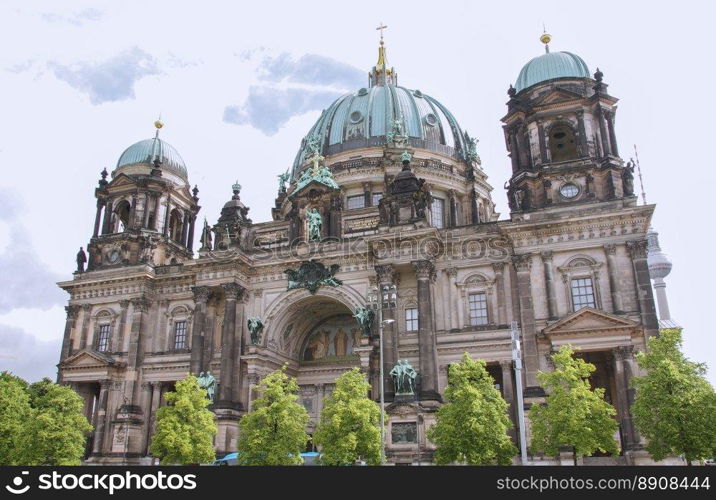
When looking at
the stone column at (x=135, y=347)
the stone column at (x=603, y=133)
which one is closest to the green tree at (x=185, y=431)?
the stone column at (x=135, y=347)

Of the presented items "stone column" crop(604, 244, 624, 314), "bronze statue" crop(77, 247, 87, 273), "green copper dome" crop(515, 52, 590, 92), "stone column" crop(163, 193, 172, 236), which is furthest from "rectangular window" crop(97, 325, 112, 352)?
"stone column" crop(604, 244, 624, 314)

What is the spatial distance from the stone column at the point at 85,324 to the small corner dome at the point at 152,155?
12981 mm

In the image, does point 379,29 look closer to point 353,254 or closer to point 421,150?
point 421,150

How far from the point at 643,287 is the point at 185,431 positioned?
1054 inches

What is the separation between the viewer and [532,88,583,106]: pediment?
4334 cm

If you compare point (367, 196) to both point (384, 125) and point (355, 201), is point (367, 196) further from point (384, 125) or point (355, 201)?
point (384, 125)

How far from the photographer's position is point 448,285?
43.0m

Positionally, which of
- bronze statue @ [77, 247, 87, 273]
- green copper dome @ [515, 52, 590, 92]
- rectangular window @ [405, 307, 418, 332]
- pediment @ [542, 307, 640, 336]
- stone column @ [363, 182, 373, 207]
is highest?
green copper dome @ [515, 52, 590, 92]

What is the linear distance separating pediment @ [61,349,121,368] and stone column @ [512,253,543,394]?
2952 cm

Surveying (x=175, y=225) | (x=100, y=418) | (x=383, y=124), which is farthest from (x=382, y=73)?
(x=100, y=418)

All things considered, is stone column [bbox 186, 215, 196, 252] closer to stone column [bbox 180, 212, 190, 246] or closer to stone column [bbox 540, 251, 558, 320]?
stone column [bbox 180, 212, 190, 246]
